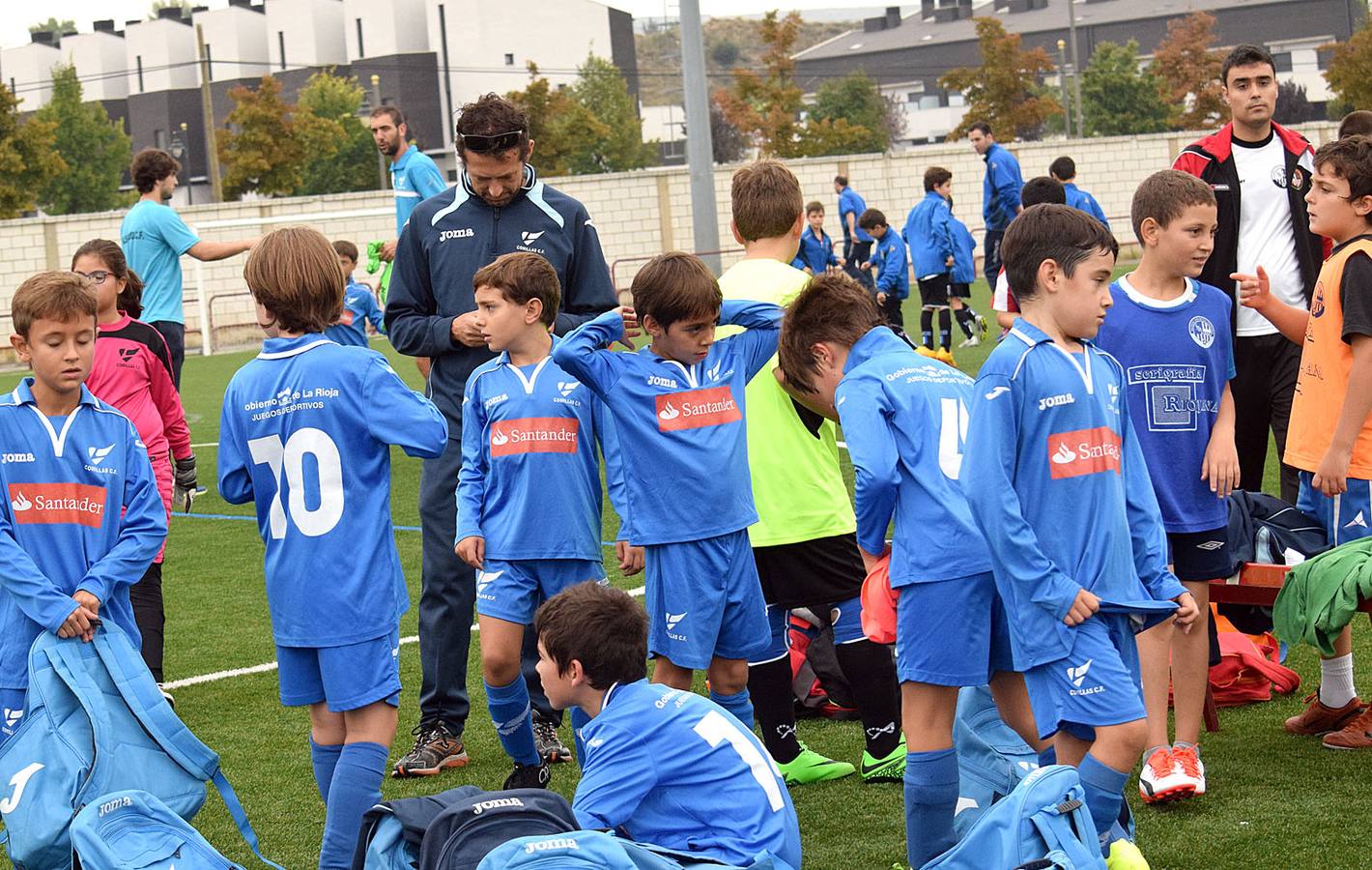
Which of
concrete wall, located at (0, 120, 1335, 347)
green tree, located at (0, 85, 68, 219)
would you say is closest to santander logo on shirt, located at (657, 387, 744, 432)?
concrete wall, located at (0, 120, 1335, 347)

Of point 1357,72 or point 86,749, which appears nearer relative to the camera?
point 86,749

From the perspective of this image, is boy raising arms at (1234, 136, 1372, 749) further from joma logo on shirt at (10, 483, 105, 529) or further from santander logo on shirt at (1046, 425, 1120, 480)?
joma logo on shirt at (10, 483, 105, 529)

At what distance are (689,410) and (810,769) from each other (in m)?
1.38

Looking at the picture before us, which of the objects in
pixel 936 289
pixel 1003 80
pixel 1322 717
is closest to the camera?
pixel 1322 717

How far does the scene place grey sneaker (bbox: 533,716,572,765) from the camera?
17.9 feet

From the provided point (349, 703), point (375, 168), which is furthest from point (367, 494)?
point (375, 168)

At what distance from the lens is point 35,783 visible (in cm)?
404

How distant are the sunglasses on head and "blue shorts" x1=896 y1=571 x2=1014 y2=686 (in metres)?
2.27

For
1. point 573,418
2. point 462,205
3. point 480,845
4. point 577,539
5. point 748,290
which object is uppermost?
point 462,205

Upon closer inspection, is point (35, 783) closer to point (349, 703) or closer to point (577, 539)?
point (349, 703)

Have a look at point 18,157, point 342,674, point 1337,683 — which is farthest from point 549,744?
point 18,157

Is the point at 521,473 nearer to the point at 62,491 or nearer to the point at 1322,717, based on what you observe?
the point at 62,491

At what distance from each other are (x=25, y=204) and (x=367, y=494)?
50464 mm

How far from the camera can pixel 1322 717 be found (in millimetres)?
5285
